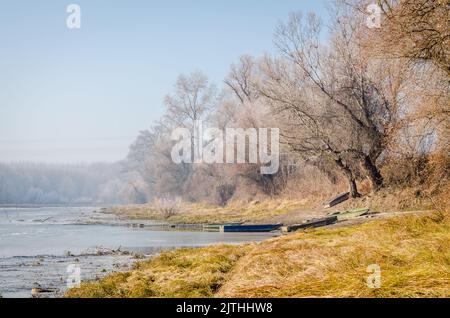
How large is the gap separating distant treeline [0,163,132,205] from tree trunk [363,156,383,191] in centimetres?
6653

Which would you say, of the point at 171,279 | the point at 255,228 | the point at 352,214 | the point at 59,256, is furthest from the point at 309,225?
the point at 171,279

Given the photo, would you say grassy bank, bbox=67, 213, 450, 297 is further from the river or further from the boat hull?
the boat hull

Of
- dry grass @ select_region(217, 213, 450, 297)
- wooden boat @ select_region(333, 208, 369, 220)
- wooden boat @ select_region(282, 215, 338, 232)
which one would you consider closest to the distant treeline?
wooden boat @ select_region(333, 208, 369, 220)

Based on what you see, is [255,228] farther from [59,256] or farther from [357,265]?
[357,265]

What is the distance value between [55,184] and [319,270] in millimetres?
118291

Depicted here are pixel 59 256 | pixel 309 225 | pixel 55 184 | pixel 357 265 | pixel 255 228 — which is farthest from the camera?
pixel 55 184

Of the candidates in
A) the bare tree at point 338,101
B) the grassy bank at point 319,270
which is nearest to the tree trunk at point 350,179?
the bare tree at point 338,101

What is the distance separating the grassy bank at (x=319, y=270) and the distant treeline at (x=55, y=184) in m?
79.6

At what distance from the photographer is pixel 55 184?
397ft

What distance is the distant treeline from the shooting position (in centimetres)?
10569
